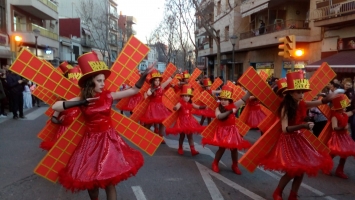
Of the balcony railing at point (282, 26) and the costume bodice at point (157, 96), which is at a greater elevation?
the balcony railing at point (282, 26)

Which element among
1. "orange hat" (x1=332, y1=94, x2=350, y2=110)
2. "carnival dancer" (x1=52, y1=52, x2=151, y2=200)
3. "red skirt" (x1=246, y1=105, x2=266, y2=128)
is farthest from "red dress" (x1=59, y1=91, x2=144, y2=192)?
"red skirt" (x1=246, y1=105, x2=266, y2=128)

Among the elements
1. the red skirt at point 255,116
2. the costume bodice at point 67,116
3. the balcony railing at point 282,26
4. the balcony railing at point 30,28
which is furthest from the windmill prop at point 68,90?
the balcony railing at point 30,28

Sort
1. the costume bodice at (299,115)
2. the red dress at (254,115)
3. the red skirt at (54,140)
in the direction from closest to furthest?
the costume bodice at (299,115) → the red skirt at (54,140) → the red dress at (254,115)

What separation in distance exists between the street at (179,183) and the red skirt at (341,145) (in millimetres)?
535

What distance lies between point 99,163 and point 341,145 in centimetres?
460

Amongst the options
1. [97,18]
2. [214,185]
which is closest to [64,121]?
[214,185]

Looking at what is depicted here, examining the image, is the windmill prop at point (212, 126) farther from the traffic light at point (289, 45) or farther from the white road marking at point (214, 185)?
the traffic light at point (289, 45)

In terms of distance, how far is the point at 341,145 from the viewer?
6285 mm

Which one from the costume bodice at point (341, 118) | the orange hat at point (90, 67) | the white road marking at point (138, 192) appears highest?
the orange hat at point (90, 67)

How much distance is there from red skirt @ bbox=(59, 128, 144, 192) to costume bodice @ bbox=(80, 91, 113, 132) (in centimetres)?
7

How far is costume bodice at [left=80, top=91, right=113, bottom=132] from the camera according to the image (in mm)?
3977

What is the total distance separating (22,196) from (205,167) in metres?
3.40

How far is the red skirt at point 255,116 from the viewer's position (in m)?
9.51

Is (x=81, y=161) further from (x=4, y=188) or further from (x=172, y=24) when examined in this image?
(x=172, y=24)
